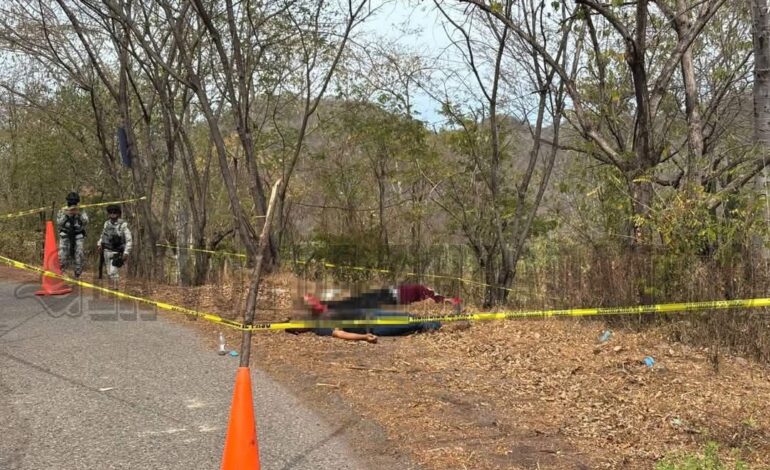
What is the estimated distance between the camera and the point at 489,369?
23.3 ft

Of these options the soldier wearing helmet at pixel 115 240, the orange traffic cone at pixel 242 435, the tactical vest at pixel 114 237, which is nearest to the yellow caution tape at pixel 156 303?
the soldier wearing helmet at pixel 115 240

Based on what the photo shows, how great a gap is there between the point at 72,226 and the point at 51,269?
1.28 metres

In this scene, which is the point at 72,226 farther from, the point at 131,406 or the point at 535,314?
the point at 535,314

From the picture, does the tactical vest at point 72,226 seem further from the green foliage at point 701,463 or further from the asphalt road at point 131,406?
the green foliage at point 701,463

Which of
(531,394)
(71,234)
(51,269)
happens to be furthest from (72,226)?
(531,394)

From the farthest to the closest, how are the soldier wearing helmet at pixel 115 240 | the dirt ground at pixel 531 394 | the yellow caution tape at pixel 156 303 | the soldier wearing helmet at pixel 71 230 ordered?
the soldier wearing helmet at pixel 71 230
the soldier wearing helmet at pixel 115 240
the yellow caution tape at pixel 156 303
the dirt ground at pixel 531 394

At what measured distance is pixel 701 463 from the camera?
13.4 ft

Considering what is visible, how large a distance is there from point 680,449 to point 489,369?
8.69ft

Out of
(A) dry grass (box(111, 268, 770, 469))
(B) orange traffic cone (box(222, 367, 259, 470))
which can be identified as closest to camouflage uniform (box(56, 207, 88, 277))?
(A) dry grass (box(111, 268, 770, 469))

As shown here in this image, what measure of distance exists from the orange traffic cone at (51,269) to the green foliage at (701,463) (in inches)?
416

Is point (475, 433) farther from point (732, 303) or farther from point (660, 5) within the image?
point (660, 5)

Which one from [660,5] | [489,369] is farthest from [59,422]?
[660,5]

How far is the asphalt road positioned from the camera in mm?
4566

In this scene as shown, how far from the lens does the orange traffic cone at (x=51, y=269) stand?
38.5 ft
